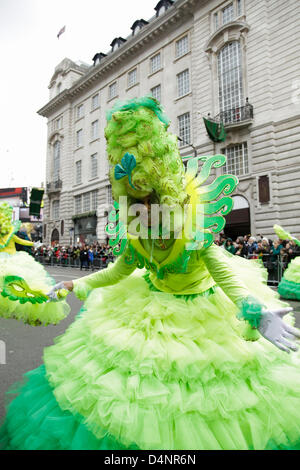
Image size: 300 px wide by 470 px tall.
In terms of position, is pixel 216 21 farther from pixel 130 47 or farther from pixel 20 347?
pixel 20 347

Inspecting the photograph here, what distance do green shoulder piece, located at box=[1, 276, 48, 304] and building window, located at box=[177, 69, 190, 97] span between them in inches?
876

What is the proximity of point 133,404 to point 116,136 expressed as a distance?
1.29 meters

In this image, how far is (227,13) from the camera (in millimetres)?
18969

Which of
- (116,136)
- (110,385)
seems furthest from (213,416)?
(116,136)

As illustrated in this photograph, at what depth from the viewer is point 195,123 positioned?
20.4 metres

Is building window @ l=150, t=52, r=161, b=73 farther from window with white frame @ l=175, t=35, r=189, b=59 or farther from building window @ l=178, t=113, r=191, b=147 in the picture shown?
building window @ l=178, t=113, r=191, b=147

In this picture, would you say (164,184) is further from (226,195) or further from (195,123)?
(195,123)

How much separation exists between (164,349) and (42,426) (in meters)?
0.67

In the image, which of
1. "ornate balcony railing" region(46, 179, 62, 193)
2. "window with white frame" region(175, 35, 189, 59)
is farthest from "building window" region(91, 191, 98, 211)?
"window with white frame" region(175, 35, 189, 59)

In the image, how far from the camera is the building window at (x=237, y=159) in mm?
18098

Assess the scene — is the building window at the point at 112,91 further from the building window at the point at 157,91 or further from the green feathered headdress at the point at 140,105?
the green feathered headdress at the point at 140,105

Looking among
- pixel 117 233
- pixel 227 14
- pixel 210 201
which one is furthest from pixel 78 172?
pixel 210 201

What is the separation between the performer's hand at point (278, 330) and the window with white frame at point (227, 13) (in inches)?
862

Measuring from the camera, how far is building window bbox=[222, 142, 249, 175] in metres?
18.1
